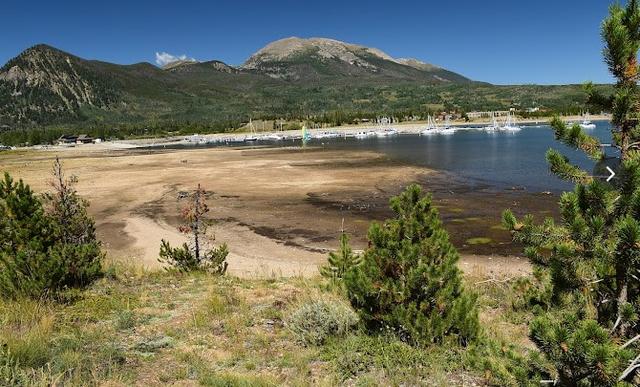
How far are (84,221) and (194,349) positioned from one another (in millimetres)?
8068

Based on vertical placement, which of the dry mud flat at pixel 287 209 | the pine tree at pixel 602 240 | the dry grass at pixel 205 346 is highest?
the pine tree at pixel 602 240

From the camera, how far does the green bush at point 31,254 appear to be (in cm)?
933

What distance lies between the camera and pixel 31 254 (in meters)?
9.80

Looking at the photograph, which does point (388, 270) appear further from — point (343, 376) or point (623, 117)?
point (623, 117)

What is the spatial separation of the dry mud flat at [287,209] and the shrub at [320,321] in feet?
25.7

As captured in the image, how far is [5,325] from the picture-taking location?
745 cm

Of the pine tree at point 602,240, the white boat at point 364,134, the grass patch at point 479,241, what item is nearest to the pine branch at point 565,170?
the pine tree at point 602,240

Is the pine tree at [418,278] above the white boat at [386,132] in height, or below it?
below

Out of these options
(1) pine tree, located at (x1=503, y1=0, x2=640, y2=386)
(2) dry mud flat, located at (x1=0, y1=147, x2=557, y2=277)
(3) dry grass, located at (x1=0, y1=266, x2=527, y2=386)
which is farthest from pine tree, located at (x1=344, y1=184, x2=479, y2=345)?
(2) dry mud flat, located at (x1=0, y1=147, x2=557, y2=277)

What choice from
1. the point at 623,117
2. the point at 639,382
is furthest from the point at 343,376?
the point at 623,117

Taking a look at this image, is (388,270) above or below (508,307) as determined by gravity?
above

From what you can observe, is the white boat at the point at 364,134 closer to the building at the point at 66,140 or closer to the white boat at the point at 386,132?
the white boat at the point at 386,132

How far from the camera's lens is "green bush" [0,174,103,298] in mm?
9328

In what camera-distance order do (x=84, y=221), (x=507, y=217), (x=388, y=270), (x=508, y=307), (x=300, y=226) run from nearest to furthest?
(x=507, y=217) < (x=388, y=270) < (x=508, y=307) < (x=84, y=221) < (x=300, y=226)
